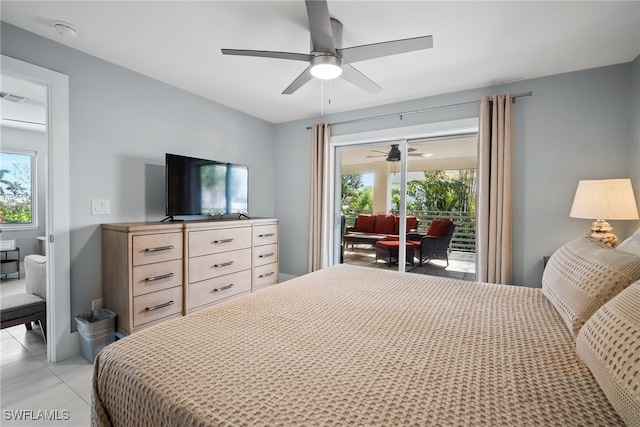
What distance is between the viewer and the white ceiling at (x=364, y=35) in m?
1.84

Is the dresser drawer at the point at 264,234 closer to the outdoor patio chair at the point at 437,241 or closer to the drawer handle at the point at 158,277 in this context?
the drawer handle at the point at 158,277

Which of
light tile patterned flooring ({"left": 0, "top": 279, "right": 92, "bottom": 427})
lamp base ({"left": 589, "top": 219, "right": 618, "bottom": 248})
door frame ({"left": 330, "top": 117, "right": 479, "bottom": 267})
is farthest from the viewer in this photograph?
door frame ({"left": 330, "top": 117, "right": 479, "bottom": 267})

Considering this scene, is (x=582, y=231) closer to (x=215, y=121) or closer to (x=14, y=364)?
(x=215, y=121)

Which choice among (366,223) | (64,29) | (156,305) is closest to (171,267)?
(156,305)

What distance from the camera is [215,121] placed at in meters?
3.54

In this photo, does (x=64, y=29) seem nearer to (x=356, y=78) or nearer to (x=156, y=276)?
(x=156, y=276)

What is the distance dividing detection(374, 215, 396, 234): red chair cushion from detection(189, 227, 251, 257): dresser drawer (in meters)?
1.78

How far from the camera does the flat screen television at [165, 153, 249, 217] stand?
2826 mm

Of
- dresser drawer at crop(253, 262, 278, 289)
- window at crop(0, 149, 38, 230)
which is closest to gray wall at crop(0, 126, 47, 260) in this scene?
window at crop(0, 149, 38, 230)

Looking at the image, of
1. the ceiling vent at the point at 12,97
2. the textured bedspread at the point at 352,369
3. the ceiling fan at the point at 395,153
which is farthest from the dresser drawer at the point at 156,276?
the ceiling vent at the point at 12,97

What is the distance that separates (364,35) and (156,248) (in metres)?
2.36

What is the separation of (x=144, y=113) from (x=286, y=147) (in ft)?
6.47

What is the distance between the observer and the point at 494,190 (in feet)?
9.64

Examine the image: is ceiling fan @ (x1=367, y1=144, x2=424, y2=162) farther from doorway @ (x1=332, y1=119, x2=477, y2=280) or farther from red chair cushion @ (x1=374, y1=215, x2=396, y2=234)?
red chair cushion @ (x1=374, y1=215, x2=396, y2=234)
